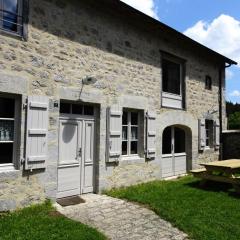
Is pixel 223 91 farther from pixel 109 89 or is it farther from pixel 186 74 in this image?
pixel 109 89

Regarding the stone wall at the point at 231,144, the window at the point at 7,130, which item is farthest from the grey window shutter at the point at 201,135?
the window at the point at 7,130

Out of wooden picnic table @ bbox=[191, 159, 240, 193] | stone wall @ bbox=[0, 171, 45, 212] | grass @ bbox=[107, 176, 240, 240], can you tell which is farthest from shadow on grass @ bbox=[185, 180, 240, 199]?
stone wall @ bbox=[0, 171, 45, 212]

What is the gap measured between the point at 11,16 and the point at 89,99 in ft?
8.37

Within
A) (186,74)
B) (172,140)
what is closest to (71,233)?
(172,140)

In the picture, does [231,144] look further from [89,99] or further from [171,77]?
[89,99]

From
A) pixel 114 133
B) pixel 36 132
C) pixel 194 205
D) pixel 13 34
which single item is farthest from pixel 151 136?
pixel 13 34

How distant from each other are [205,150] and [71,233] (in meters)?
8.84

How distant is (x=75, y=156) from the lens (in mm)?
Result: 7949

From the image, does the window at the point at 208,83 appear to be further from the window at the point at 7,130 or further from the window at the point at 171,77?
the window at the point at 7,130

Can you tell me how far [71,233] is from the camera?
17.6 feet

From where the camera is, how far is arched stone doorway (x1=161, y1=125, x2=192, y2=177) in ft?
37.2

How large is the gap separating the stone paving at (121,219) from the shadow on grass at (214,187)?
2.86m

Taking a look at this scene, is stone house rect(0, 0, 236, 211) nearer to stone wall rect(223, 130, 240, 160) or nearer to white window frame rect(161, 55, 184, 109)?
white window frame rect(161, 55, 184, 109)

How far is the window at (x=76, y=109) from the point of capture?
7801 millimetres
